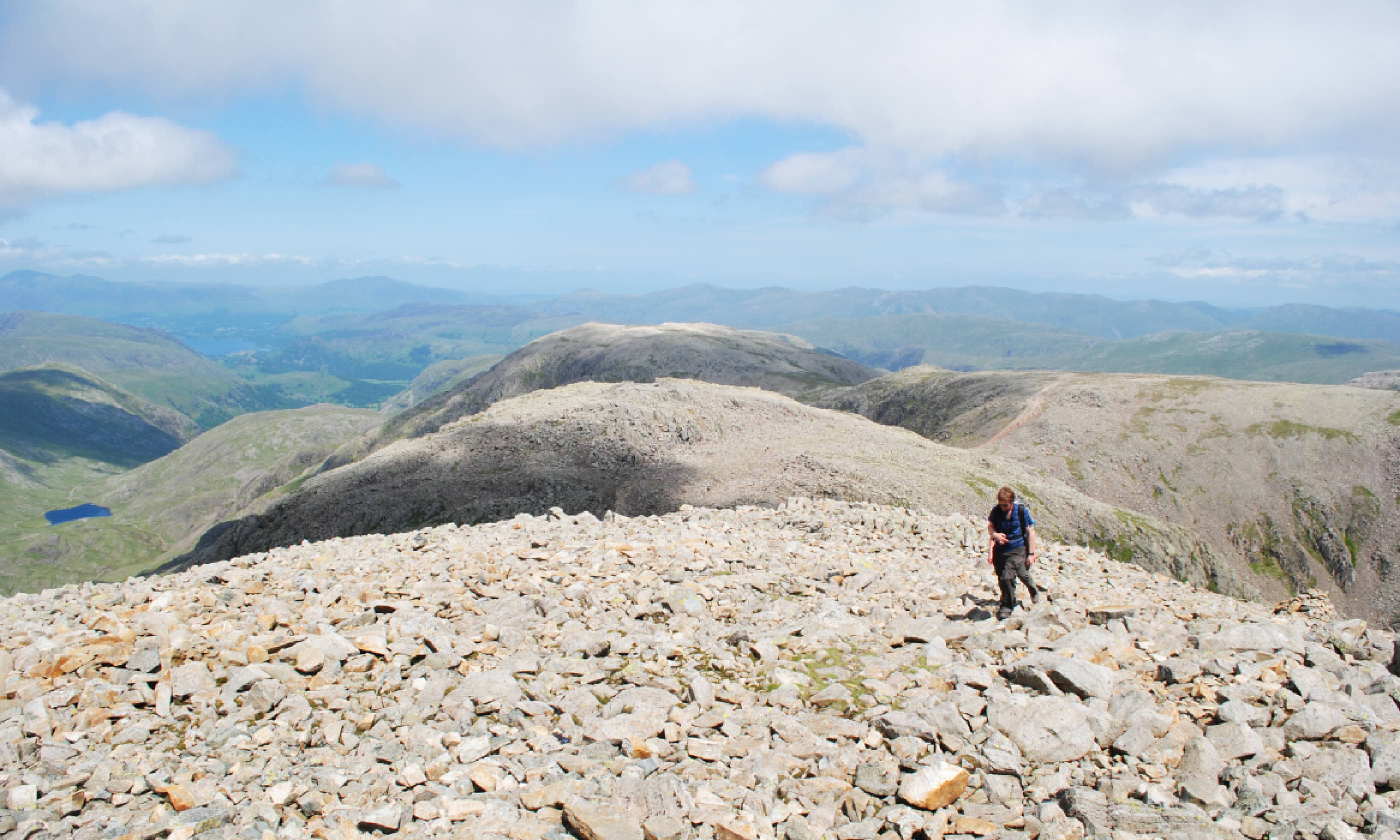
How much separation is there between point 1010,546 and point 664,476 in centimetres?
4499

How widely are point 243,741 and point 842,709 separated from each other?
9.89 metres

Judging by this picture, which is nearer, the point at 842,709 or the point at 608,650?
the point at 842,709

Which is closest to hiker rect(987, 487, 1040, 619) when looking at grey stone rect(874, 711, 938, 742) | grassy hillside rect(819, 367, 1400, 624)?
grey stone rect(874, 711, 938, 742)

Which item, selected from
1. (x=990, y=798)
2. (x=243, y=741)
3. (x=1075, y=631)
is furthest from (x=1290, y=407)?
(x=243, y=741)

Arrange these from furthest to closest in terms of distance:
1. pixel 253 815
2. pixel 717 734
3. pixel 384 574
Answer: pixel 384 574
pixel 717 734
pixel 253 815

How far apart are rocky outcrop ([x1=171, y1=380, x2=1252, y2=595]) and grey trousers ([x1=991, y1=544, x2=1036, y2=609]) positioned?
32.1 m

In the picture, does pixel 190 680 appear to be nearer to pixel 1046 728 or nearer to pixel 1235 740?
pixel 1046 728

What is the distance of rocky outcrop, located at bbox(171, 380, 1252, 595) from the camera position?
56438mm

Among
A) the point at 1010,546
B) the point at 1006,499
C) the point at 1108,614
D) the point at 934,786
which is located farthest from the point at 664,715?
the point at 1108,614

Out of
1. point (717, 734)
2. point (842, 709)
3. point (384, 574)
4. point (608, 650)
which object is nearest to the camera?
point (717, 734)

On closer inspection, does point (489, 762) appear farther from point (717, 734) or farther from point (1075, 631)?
point (1075, 631)

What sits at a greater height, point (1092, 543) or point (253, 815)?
point (253, 815)

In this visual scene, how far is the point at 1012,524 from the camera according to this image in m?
17.5

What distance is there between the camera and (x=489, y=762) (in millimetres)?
10516
